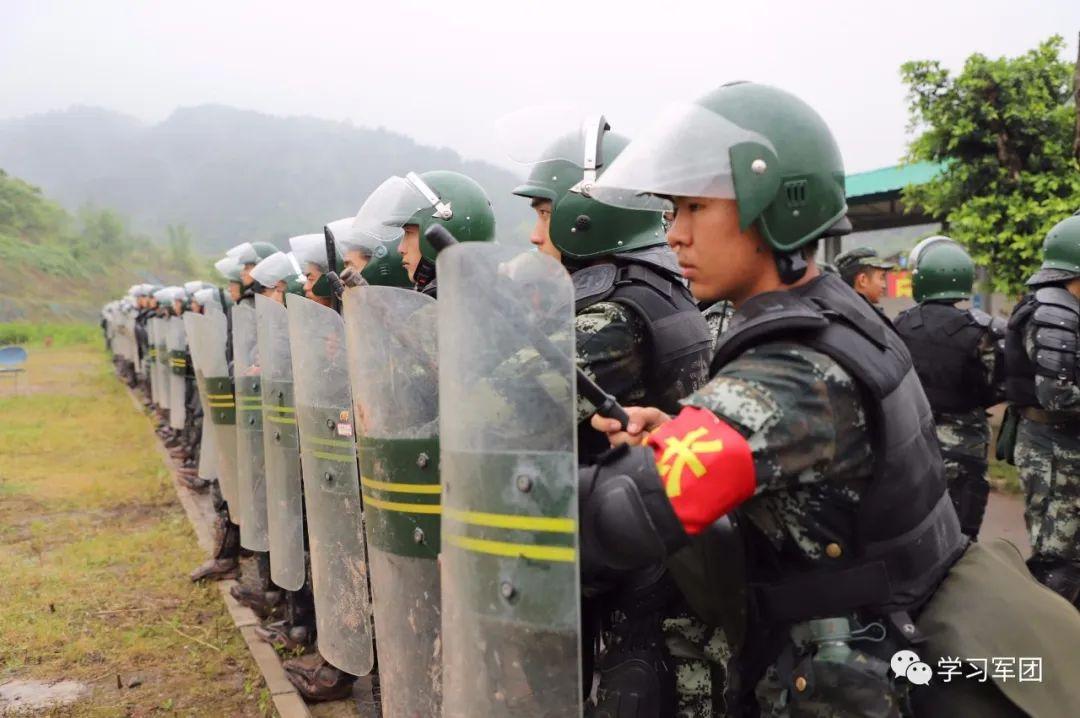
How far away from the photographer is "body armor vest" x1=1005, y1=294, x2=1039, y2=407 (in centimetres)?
513

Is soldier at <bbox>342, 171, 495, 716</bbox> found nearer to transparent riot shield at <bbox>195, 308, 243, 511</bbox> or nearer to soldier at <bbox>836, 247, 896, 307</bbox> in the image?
transparent riot shield at <bbox>195, 308, 243, 511</bbox>

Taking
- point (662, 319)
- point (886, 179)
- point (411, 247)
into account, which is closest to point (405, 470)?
point (662, 319)

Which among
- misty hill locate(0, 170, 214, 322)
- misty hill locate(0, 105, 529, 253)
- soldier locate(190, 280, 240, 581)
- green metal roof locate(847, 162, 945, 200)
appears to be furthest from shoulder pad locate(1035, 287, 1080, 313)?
misty hill locate(0, 105, 529, 253)

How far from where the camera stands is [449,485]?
200cm

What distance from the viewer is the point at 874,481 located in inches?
72.9

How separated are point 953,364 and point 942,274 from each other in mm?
635

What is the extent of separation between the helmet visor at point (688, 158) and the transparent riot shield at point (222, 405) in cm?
415

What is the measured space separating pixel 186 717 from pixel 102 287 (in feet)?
192

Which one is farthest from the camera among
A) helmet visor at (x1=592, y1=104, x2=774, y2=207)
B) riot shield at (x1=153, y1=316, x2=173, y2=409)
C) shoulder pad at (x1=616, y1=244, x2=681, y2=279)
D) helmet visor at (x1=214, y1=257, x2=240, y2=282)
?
riot shield at (x1=153, y1=316, x2=173, y2=409)

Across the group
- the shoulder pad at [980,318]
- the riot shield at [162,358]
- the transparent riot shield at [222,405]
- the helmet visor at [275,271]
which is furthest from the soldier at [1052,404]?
the riot shield at [162,358]

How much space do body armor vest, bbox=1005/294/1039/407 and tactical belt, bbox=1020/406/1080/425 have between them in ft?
0.12

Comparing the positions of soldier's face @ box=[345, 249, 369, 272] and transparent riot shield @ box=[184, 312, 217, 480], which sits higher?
soldier's face @ box=[345, 249, 369, 272]

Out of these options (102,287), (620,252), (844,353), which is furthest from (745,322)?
(102,287)

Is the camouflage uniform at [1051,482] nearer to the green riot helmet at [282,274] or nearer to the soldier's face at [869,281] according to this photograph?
the soldier's face at [869,281]
